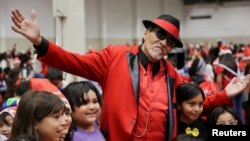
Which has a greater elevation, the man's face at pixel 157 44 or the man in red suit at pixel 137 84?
the man's face at pixel 157 44

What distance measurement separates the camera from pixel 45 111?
194 centimetres

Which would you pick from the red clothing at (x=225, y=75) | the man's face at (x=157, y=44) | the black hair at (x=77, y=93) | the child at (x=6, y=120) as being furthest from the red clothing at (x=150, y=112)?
the red clothing at (x=225, y=75)

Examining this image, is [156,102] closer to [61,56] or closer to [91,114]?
[91,114]

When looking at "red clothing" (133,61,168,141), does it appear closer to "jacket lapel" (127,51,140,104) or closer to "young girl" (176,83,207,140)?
"jacket lapel" (127,51,140,104)

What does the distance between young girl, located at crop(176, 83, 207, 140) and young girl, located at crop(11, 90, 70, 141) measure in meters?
1.00

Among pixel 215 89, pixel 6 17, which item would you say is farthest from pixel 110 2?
pixel 215 89

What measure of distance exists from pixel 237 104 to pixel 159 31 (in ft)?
5.43

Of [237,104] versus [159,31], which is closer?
[159,31]

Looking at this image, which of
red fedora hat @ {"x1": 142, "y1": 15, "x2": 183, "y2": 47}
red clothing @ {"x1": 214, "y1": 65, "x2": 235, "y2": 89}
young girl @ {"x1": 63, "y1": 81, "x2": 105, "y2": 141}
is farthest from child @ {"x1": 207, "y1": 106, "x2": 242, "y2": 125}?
red clothing @ {"x1": 214, "y1": 65, "x2": 235, "y2": 89}

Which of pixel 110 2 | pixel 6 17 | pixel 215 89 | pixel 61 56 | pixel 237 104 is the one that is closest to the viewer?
pixel 61 56

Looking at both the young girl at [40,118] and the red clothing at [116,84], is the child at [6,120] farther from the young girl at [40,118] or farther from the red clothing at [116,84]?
the young girl at [40,118]

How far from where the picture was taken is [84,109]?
2.55m

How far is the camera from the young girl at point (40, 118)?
190 centimetres

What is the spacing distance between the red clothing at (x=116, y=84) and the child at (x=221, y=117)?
0.61 metres
